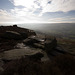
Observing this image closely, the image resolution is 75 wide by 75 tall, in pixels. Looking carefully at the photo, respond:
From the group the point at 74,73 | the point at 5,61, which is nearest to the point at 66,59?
the point at 74,73

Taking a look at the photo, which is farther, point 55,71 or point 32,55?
point 32,55

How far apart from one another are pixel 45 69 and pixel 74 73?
1.30m

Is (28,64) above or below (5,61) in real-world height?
above

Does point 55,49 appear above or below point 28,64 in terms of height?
below

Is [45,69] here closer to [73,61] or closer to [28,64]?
[28,64]

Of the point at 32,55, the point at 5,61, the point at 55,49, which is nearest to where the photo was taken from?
the point at 5,61

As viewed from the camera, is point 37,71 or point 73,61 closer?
point 37,71

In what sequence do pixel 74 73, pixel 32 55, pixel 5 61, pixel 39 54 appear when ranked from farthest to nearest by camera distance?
pixel 39 54
pixel 32 55
pixel 5 61
pixel 74 73

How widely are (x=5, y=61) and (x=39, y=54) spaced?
2.05 m

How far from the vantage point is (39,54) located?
4852mm

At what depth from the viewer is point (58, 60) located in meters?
3.88

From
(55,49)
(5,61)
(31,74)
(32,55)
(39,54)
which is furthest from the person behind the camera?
(55,49)

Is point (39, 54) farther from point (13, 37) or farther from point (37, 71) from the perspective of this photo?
point (13, 37)

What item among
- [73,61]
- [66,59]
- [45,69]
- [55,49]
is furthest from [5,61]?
[55,49]
